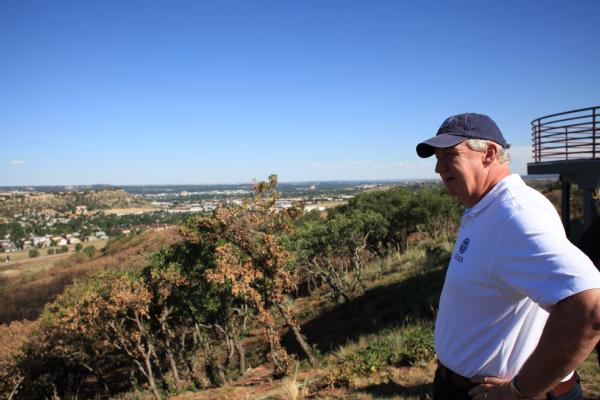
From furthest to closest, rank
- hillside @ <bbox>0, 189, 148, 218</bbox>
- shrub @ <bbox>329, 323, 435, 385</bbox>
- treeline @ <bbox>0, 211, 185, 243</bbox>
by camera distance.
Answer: hillside @ <bbox>0, 189, 148, 218</bbox>, treeline @ <bbox>0, 211, 185, 243</bbox>, shrub @ <bbox>329, 323, 435, 385</bbox>

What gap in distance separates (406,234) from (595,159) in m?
20.8

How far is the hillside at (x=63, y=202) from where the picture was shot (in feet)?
471

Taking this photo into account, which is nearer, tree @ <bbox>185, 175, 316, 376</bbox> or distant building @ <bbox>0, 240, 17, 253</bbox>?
tree @ <bbox>185, 175, 316, 376</bbox>

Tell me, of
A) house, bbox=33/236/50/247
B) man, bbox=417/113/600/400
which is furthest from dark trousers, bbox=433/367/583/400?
house, bbox=33/236/50/247

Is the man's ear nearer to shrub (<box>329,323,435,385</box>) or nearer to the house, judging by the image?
shrub (<box>329,323,435,385</box>)

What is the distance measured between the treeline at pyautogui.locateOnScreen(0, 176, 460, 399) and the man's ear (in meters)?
7.96

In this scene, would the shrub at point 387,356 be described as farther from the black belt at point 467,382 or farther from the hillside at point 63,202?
the hillside at point 63,202

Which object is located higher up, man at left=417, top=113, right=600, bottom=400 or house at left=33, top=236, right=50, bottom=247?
man at left=417, top=113, right=600, bottom=400

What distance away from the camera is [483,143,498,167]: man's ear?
192 centimetres

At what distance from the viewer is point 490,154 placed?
76.1 inches

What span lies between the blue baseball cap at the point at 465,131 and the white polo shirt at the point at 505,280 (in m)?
0.24

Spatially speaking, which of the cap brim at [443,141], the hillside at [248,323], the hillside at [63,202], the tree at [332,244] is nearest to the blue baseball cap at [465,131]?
the cap brim at [443,141]

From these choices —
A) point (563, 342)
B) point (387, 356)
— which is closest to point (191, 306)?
point (387, 356)

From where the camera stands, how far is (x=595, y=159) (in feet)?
31.9
